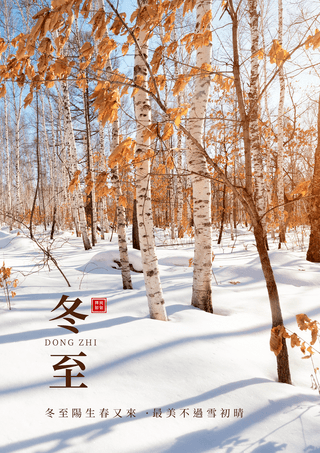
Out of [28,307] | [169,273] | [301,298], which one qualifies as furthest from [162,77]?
[169,273]

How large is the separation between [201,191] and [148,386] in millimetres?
1866

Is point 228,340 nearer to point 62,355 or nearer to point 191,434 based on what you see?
point 191,434

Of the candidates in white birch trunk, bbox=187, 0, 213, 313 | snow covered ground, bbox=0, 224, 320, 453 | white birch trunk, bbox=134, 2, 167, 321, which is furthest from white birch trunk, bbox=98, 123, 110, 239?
snow covered ground, bbox=0, 224, 320, 453

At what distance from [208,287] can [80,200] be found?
20.1 feet

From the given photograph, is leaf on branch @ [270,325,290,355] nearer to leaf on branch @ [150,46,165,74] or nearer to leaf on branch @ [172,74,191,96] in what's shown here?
leaf on branch @ [172,74,191,96]

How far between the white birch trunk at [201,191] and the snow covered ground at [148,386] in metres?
0.30

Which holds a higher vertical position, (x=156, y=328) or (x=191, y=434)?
(x=156, y=328)

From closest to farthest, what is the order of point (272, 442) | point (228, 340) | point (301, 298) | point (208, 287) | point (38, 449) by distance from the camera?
point (38, 449) → point (272, 442) → point (228, 340) → point (208, 287) → point (301, 298)

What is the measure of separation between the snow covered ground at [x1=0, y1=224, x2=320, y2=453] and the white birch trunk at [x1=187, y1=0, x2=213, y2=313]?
30cm

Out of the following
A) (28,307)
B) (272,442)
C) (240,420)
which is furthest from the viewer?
(28,307)

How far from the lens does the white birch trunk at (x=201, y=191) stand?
2.79 metres

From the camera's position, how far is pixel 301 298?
11.0 ft

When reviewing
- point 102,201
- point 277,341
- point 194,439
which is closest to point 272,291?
point 277,341

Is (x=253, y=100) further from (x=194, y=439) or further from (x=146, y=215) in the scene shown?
(x=194, y=439)
